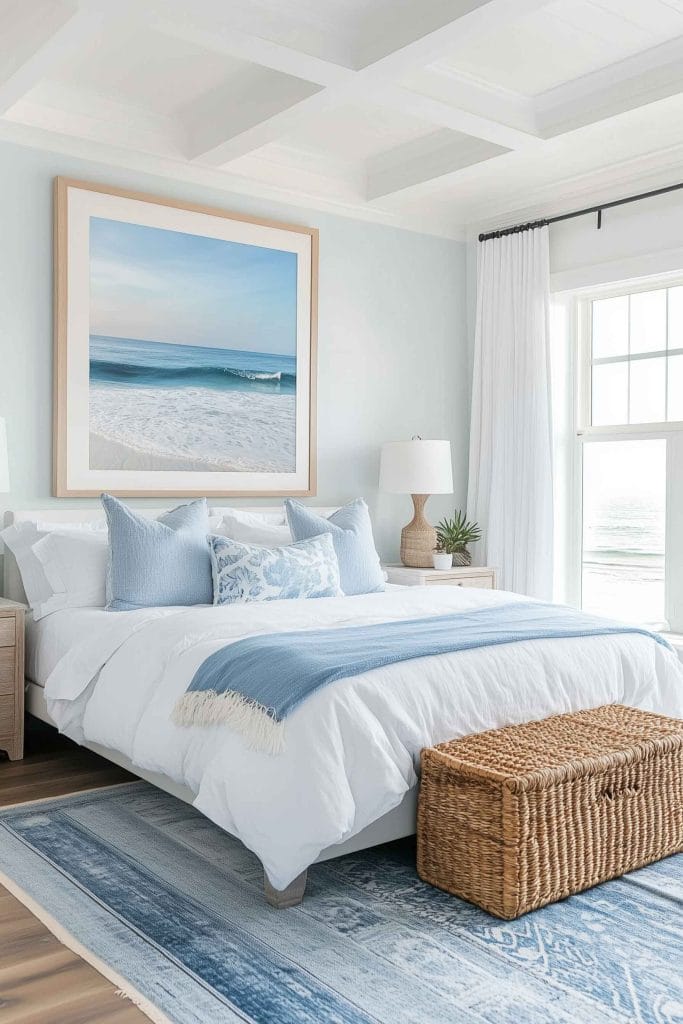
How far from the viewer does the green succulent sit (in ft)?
17.4

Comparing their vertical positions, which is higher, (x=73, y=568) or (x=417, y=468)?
(x=417, y=468)

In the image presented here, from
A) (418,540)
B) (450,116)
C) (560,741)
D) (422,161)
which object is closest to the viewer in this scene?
(560,741)

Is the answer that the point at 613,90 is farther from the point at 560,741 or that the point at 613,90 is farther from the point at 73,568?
the point at 73,568

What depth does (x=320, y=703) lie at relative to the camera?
7.96 feet

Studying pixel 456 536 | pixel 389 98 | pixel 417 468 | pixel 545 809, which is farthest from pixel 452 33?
pixel 456 536

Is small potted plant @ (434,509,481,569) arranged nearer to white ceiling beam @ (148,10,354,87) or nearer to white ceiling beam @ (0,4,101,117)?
white ceiling beam @ (148,10,354,87)

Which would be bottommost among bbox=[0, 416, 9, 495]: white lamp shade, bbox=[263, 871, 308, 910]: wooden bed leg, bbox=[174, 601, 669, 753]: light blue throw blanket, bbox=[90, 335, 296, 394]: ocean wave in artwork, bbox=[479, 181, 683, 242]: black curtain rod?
bbox=[263, 871, 308, 910]: wooden bed leg

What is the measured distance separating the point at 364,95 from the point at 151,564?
6.68 feet

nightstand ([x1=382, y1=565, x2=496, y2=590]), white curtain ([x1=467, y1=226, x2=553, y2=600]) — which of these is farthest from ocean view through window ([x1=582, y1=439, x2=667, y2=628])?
nightstand ([x1=382, y1=565, x2=496, y2=590])

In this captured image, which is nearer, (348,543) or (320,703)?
(320,703)

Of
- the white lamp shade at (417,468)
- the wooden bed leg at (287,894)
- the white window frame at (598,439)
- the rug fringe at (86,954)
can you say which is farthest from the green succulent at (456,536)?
the rug fringe at (86,954)

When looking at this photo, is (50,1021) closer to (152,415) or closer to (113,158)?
(152,415)

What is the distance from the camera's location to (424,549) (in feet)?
16.9

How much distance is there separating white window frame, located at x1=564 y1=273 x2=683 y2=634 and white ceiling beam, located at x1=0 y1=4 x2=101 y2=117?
293 centimetres
